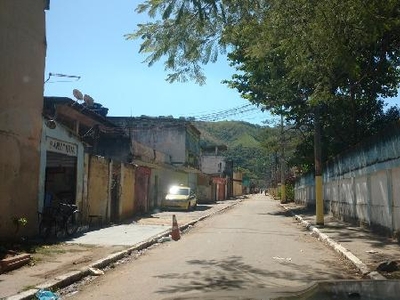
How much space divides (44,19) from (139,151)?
16.6m

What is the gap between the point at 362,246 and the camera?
13.3 m

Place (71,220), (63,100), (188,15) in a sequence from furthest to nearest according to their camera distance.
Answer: (63,100) → (71,220) → (188,15)

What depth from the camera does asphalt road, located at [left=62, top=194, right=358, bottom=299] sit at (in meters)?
7.90

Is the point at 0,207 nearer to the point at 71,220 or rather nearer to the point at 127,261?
the point at 127,261

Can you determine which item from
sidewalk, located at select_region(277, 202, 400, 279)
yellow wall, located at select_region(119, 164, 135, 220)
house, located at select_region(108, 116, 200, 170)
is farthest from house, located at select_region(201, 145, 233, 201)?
sidewalk, located at select_region(277, 202, 400, 279)

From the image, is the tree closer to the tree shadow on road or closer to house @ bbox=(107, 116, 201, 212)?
the tree shadow on road

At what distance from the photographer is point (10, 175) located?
12.2 metres

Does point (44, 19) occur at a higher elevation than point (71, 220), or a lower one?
higher

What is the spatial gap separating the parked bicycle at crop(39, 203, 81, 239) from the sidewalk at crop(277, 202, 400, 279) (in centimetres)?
792

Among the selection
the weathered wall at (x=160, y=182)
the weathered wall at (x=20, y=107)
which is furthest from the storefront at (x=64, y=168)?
the weathered wall at (x=160, y=182)

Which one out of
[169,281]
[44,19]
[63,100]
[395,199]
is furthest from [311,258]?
[63,100]

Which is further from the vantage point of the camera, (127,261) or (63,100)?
(63,100)

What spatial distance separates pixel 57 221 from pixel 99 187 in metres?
5.58

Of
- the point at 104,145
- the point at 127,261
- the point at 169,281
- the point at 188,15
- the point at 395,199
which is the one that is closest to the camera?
the point at 169,281
